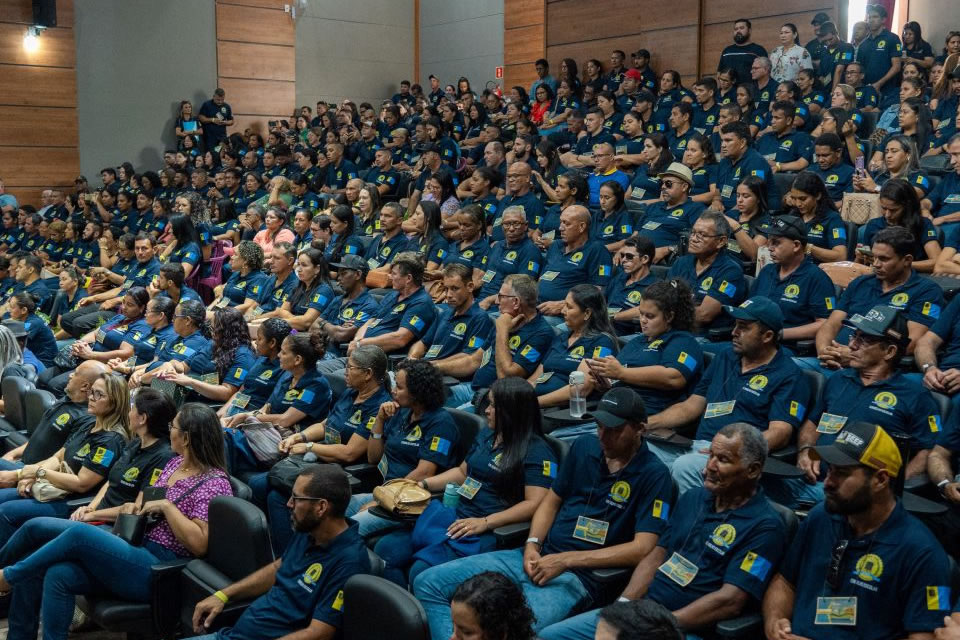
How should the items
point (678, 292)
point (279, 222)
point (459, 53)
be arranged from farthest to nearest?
point (459, 53), point (279, 222), point (678, 292)

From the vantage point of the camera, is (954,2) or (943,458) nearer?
(943,458)

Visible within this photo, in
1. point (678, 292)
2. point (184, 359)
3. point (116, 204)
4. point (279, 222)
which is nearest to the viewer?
point (678, 292)

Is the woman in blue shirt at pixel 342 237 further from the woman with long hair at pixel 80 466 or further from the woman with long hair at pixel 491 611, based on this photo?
the woman with long hair at pixel 491 611


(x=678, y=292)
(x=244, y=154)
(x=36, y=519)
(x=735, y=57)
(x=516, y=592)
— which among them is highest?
(x=735, y=57)

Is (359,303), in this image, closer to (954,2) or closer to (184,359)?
(184,359)

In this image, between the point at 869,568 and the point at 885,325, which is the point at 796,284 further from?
the point at 869,568

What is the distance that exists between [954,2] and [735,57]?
73.4 inches

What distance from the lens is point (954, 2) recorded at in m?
8.03

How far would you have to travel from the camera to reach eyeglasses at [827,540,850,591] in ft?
7.72

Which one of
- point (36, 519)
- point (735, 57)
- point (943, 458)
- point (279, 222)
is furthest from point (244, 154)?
point (943, 458)

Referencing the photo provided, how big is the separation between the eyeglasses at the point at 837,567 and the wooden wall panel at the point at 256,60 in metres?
12.6

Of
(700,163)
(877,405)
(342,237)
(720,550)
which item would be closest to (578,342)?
(877,405)

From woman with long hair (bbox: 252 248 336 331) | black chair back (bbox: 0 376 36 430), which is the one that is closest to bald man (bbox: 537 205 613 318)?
woman with long hair (bbox: 252 248 336 331)

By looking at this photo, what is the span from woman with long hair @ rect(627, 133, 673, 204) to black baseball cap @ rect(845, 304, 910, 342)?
340 cm
